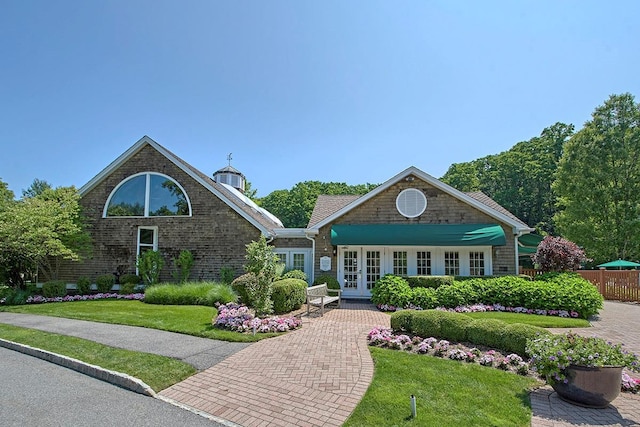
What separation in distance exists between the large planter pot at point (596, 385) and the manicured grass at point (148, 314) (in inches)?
243

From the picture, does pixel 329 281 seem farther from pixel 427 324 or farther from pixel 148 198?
pixel 148 198

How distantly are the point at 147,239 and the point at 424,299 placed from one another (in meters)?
13.5

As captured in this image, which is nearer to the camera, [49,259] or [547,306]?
[547,306]

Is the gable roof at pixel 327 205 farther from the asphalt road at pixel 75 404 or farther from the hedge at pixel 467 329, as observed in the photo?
the asphalt road at pixel 75 404

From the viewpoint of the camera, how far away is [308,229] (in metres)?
16.4

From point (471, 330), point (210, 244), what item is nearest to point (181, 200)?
point (210, 244)

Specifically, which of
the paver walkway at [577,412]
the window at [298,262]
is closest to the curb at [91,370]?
the paver walkway at [577,412]

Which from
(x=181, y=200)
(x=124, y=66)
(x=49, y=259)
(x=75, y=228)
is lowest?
(x=49, y=259)

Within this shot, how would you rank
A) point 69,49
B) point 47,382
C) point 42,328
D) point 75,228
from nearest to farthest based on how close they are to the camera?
point 47,382
point 42,328
point 69,49
point 75,228

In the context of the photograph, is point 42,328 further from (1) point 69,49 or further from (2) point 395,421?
(2) point 395,421

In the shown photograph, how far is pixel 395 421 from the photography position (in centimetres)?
448

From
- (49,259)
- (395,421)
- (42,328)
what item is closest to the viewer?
(395,421)

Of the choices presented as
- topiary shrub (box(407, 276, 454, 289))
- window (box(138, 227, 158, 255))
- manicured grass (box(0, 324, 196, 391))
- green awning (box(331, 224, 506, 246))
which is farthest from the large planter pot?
window (box(138, 227, 158, 255))

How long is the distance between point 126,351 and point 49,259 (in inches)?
557
